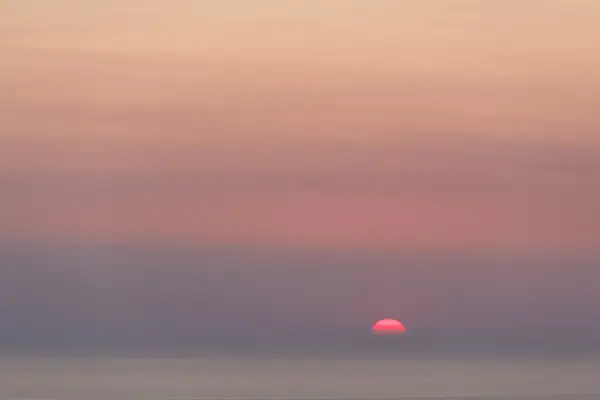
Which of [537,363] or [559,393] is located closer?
[559,393]

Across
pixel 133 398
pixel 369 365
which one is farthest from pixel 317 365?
pixel 133 398

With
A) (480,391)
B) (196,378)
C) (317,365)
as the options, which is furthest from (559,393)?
(196,378)

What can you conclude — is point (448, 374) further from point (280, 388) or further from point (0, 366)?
point (0, 366)

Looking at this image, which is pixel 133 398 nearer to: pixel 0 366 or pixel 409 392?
pixel 0 366

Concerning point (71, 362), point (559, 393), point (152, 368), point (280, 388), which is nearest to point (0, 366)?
point (71, 362)

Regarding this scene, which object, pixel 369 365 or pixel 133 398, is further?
pixel 369 365

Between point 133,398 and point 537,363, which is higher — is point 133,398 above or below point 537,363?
below
